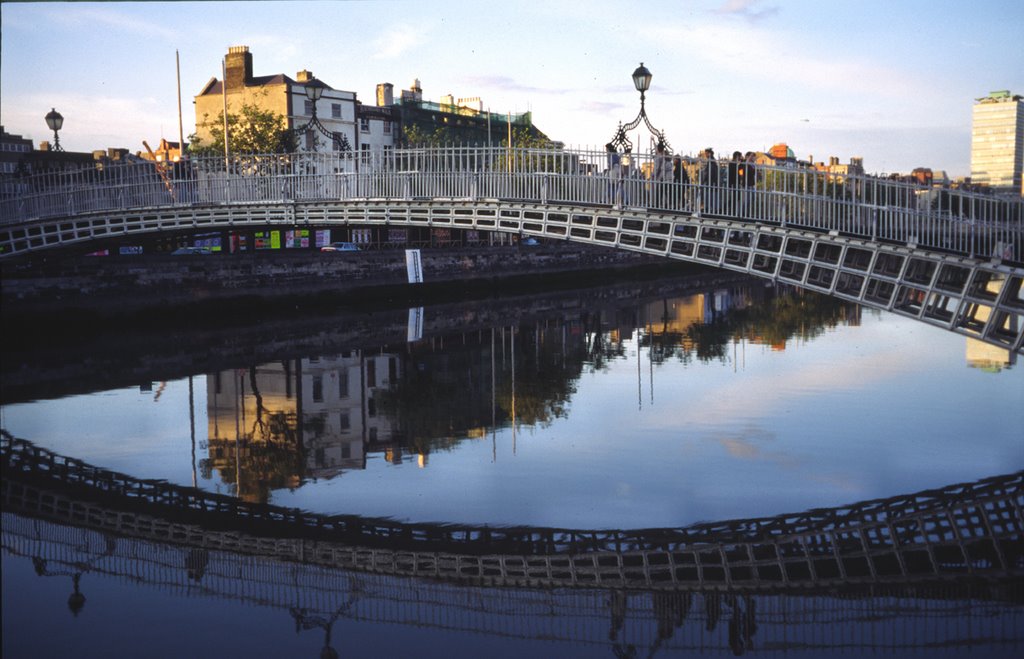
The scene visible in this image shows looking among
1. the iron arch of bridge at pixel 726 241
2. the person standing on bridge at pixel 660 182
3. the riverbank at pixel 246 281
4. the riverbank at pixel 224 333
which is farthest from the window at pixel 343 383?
the riverbank at pixel 246 281

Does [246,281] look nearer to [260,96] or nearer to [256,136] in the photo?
[256,136]

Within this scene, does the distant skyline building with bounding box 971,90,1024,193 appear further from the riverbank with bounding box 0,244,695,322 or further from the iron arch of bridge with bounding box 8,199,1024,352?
the riverbank with bounding box 0,244,695,322

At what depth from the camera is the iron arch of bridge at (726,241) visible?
47.6 feet

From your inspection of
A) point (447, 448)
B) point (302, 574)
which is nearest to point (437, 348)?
point (447, 448)

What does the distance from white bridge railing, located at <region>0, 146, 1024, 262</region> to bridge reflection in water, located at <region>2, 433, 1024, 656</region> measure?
412 centimetres

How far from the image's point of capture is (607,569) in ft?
30.3

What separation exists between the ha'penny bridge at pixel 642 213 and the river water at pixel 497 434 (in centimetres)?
217

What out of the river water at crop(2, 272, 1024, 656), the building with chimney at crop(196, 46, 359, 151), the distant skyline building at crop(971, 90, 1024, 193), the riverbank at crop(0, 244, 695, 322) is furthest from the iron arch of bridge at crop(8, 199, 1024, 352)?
the building with chimney at crop(196, 46, 359, 151)

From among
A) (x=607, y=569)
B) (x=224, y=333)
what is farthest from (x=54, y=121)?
(x=607, y=569)

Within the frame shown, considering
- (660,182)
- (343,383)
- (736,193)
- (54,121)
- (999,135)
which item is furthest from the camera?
(999,135)

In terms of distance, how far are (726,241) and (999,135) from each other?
1675 centimetres

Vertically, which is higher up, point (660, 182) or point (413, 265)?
point (660, 182)

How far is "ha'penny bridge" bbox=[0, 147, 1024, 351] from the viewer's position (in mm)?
14312

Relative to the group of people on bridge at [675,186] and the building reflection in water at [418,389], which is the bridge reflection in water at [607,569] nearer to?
the building reflection in water at [418,389]
